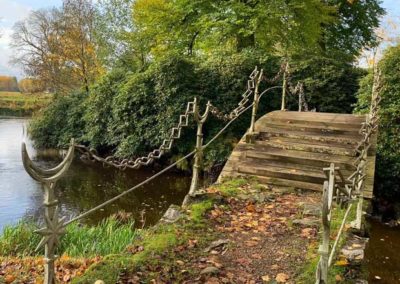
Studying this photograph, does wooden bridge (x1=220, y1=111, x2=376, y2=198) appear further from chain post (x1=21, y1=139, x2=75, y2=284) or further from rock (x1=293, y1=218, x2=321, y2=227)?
chain post (x1=21, y1=139, x2=75, y2=284)

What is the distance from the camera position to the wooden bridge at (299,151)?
253 inches

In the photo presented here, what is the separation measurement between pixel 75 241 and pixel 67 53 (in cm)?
1995

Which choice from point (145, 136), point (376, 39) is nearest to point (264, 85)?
point (145, 136)

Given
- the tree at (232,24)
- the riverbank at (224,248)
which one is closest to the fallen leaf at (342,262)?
the riverbank at (224,248)

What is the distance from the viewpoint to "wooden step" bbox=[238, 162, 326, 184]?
20.6ft

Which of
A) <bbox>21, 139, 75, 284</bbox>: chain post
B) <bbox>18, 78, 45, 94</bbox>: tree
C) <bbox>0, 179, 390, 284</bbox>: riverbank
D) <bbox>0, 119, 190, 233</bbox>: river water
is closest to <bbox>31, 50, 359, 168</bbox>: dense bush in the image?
<bbox>0, 119, 190, 233</bbox>: river water

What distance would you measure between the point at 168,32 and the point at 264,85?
20.2 feet

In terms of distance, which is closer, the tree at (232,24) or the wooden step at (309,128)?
the wooden step at (309,128)

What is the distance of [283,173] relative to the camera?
6.44 meters

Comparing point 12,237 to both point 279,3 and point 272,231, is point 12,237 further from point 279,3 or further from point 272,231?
point 279,3

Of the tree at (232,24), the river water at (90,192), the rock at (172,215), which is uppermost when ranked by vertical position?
the tree at (232,24)

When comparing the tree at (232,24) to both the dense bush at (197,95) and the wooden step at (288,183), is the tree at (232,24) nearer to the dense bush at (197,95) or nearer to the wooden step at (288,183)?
the dense bush at (197,95)

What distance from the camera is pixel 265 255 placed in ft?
13.2

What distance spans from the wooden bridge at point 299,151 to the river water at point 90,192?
3704 millimetres
